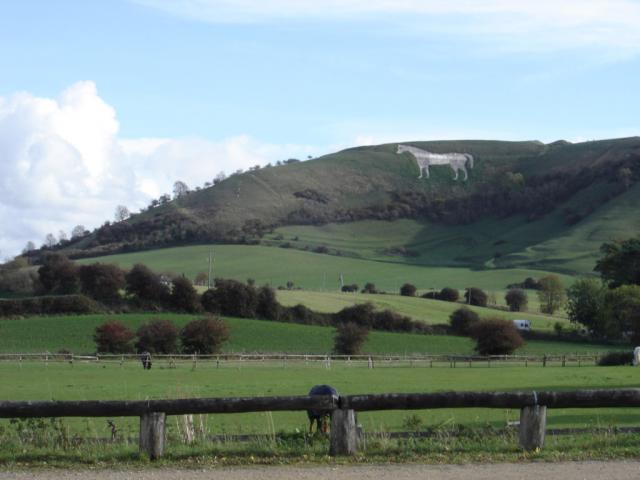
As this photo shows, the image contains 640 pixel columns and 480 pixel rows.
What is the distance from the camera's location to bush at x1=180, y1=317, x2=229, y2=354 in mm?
75562

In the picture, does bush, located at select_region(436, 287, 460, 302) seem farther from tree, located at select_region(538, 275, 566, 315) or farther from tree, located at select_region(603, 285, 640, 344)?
tree, located at select_region(603, 285, 640, 344)

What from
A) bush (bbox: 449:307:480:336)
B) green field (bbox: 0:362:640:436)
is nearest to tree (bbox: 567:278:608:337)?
bush (bbox: 449:307:480:336)

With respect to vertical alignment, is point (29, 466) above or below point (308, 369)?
above

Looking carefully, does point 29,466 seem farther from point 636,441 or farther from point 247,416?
point 247,416

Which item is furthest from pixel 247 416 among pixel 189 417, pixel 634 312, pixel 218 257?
pixel 218 257

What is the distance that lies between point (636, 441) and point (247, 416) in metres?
13.3

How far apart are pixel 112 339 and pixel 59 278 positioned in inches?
1027

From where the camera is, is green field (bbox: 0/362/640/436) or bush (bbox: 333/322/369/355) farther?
bush (bbox: 333/322/369/355)

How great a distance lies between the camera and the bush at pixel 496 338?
3014 inches

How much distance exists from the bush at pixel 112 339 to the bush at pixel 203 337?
4.19 m

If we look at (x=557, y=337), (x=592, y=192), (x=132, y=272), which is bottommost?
(x=557, y=337)

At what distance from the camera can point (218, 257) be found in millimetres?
154125

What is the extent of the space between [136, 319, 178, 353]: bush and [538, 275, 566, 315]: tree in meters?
56.9

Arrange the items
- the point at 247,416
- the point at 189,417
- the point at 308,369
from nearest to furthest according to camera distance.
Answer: the point at 189,417
the point at 247,416
the point at 308,369
